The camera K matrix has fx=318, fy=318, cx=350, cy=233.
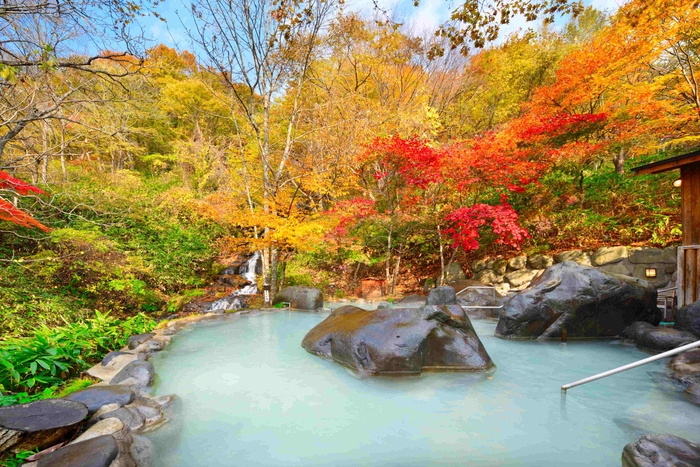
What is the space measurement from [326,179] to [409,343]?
6.09 metres

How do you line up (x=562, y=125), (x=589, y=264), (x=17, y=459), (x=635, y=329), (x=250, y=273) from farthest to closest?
1. (x=250, y=273)
2. (x=562, y=125)
3. (x=589, y=264)
4. (x=635, y=329)
5. (x=17, y=459)

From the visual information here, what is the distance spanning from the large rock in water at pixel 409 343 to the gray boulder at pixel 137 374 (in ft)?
7.25

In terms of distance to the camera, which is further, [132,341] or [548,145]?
[548,145]

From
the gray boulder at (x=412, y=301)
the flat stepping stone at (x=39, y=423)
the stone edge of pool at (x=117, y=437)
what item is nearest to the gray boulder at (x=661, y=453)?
the stone edge of pool at (x=117, y=437)

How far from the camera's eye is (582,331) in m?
5.42

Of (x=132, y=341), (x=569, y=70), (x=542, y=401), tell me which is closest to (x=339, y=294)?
(x=132, y=341)

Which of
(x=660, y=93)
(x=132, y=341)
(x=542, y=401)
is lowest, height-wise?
(x=542, y=401)

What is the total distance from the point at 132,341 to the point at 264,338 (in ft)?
6.49

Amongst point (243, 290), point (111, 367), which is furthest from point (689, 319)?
point (243, 290)

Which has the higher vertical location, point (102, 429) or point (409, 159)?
point (409, 159)

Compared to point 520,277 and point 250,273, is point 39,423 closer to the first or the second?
point 250,273

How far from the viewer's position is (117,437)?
7.64 feet

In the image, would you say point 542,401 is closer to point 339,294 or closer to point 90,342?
point 90,342

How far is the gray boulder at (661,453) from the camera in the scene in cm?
208
